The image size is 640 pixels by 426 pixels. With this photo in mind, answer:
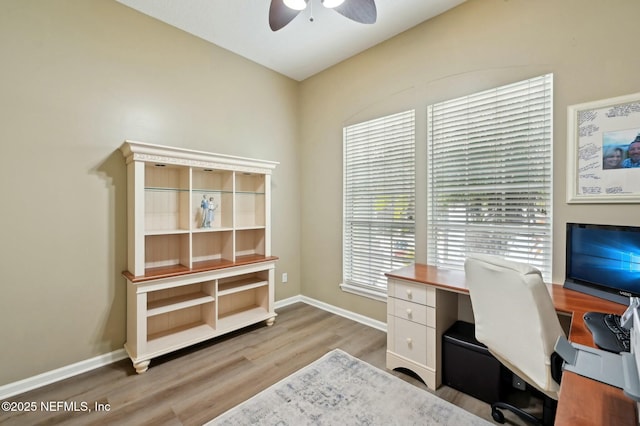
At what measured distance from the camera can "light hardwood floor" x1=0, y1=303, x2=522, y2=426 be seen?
184 centimetres

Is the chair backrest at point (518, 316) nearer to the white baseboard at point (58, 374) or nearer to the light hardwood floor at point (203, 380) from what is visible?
the light hardwood floor at point (203, 380)

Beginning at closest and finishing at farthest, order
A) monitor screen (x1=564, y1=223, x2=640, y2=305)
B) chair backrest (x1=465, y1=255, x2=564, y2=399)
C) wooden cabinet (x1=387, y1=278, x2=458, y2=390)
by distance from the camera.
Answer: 1. chair backrest (x1=465, y1=255, x2=564, y2=399)
2. monitor screen (x1=564, y1=223, x2=640, y2=305)
3. wooden cabinet (x1=387, y1=278, x2=458, y2=390)

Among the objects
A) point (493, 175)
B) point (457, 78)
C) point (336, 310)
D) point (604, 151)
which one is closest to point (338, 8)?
point (457, 78)

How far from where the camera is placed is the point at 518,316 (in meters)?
1.42

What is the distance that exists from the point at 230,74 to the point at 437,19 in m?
2.27

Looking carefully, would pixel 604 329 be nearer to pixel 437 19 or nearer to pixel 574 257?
pixel 574 257

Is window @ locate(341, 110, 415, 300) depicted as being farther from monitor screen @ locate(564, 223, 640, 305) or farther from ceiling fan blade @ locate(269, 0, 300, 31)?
ceiling fan blade @ locate(269, 0, 300, 31)

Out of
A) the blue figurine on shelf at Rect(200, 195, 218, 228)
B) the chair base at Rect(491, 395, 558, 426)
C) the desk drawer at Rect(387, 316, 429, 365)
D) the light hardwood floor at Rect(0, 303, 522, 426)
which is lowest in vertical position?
the light hardwood floor at Rect(0, 303, 522, 426)

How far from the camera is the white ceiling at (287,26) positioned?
2516mm

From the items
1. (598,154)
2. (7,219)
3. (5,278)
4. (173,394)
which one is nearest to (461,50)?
(598,154)

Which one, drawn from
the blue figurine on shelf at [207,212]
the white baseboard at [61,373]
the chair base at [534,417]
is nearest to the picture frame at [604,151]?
the chair base at [534,417]

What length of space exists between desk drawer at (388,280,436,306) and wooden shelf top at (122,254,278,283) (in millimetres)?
1464

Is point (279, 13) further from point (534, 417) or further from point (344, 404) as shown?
point (534, 417)

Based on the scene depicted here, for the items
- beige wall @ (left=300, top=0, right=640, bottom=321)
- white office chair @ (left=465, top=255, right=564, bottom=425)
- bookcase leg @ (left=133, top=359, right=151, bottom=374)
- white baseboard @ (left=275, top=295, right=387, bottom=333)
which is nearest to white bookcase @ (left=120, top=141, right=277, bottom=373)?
bookcase leg @ (left=133, top=359, right=151, bottom=374)
